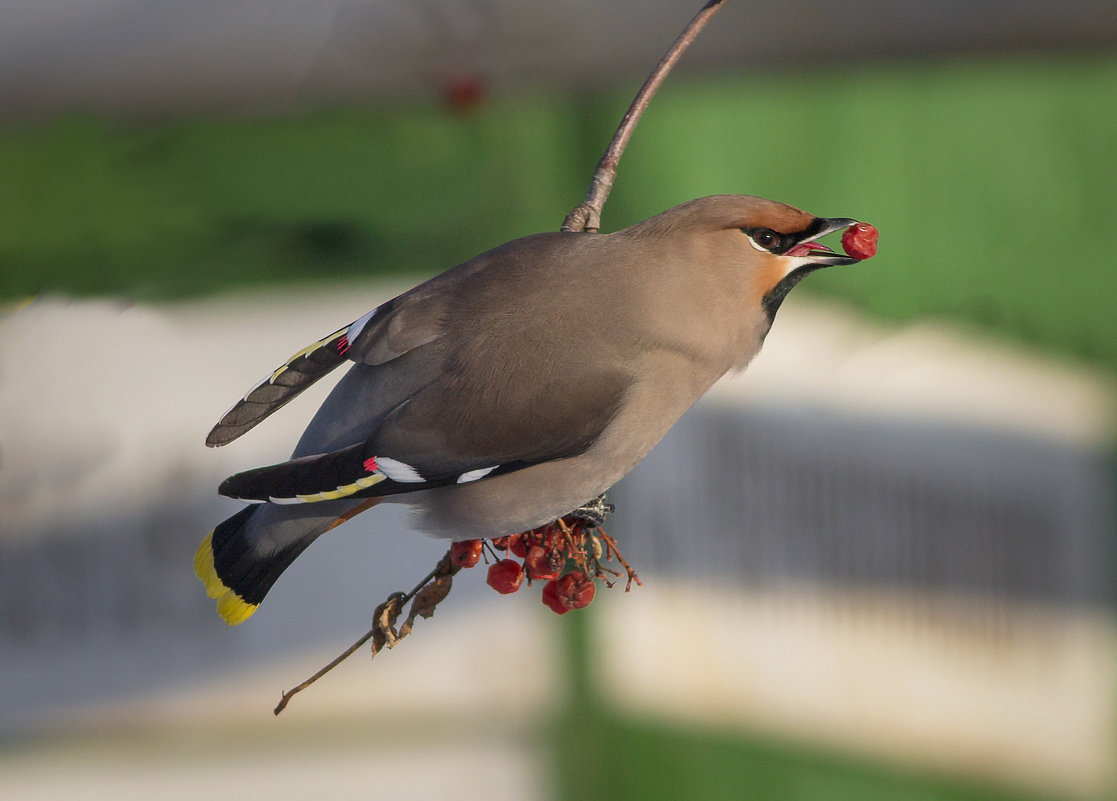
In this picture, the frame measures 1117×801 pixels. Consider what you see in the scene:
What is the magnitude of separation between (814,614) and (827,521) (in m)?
0.17

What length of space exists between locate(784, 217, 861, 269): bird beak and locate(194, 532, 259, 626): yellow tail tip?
0.45 m

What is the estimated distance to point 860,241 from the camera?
0.75 meters

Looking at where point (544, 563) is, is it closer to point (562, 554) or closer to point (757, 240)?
point (562, 554)

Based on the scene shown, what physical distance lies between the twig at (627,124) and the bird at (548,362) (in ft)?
0.14

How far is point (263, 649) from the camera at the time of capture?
185 cm

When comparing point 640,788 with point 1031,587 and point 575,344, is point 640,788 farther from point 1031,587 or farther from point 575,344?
point 575,344

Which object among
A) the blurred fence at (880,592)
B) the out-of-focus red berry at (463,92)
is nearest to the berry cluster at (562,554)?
the out-of-focus red berry at (463,92)

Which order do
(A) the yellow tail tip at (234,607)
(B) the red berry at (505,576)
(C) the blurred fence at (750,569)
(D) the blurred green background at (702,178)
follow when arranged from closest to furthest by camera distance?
(A) the yellow tail tip at (234,607) < (B) the red berry at (505,576) < (D) the blurred green background at (702,178) < (C) the blurred fence at (750,569)

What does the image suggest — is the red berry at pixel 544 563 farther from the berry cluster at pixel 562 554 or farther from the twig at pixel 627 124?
the twig at pixel 627 124

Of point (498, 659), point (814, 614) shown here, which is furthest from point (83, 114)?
point (814, 614)

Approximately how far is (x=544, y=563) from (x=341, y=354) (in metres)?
0.23

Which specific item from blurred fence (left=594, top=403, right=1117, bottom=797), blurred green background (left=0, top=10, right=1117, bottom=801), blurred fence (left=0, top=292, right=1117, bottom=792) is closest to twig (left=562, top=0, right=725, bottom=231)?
blurred green background (left=0, top=10, right=1117, bottom=801)

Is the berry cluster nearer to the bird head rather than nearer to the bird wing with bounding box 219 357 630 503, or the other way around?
the bird wing with bounding box 219 357 630 503

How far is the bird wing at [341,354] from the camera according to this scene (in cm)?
82
